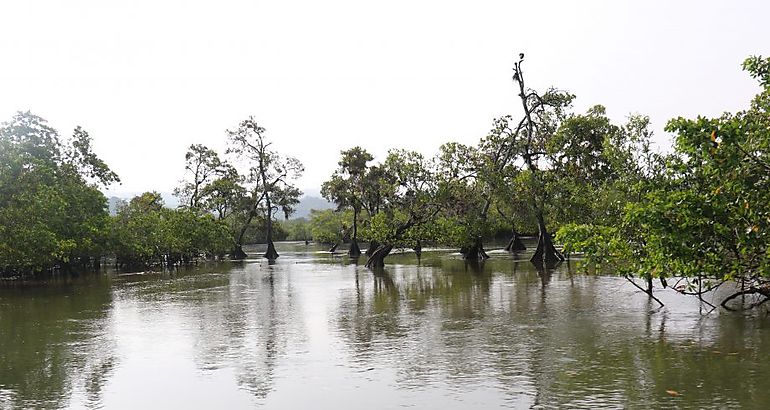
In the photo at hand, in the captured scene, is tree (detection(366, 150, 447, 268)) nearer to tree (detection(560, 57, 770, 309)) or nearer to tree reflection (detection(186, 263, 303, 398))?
tree reflection (detection(186, 263, 303, 398))

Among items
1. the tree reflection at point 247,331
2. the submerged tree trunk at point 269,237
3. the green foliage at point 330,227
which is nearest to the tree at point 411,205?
the tree reflection at point 247,331

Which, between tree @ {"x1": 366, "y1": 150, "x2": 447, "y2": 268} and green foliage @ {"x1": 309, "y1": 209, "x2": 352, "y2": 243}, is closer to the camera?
tree @ {"x1": 366, "y1": 150, "x2": 447, "y2": 268}

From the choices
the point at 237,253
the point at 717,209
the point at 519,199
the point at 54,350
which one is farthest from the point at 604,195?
the point at 237,253

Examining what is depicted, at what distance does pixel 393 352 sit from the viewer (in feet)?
45.4

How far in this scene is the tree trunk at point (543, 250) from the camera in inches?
1566

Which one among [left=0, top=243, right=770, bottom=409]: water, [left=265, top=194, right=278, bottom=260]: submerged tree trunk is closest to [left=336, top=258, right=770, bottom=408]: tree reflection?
[left=0, top=243, right=770, bottom=409]: water

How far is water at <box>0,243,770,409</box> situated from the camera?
1038cm

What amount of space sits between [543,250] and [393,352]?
28421 mm

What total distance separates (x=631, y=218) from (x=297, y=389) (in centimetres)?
768

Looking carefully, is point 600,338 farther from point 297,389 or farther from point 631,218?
point 297,389

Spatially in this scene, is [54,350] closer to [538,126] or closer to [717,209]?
[717,209]

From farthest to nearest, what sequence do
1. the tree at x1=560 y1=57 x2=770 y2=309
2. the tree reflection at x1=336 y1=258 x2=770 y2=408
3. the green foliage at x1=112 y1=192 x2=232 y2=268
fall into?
the green foliage at x1=112 y1=192 x2=232 y2=268
the tree at x1=560 y1=57 x2=770 y2=309
the tree reflection at x1=336 y1=258 x2=770 y2=408

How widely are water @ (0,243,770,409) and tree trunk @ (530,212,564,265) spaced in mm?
14211

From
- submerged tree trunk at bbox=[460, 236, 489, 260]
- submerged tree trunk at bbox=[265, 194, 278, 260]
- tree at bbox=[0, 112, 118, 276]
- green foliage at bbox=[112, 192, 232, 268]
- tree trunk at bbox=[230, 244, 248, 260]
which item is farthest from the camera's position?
tree trunk at bbox=[230, 244, 248, 260]
